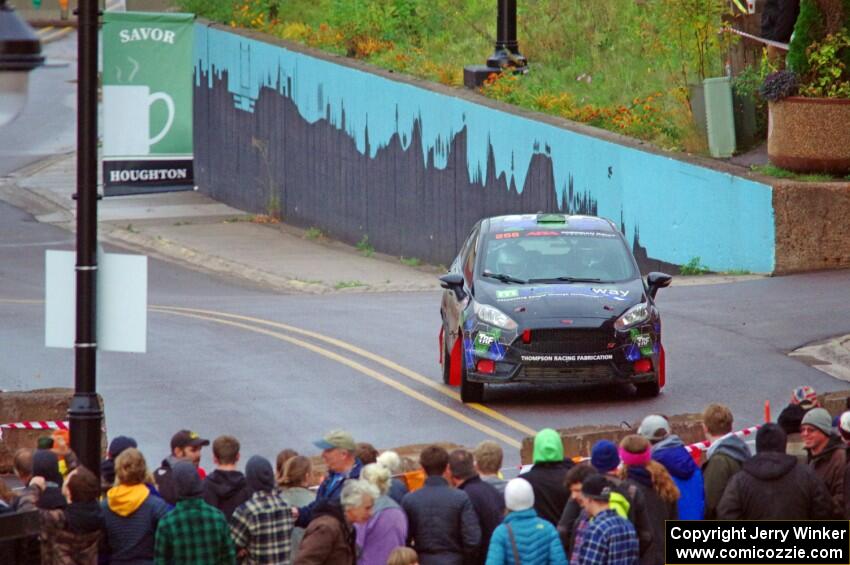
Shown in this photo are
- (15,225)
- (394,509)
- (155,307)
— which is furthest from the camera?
(15,225)

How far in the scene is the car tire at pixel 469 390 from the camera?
17453 mm

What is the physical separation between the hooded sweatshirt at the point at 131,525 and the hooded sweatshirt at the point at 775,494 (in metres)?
3.33

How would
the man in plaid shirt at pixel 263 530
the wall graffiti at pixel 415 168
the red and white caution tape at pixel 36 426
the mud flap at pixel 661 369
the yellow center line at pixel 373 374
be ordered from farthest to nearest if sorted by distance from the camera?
1. the wall graffiti at pixel 415 168
2. the mud flap at pixel 661 369
3. the yellow center line at pixel 373 374
4. the red and white caution tape at pixel 36 426
5. the man in plaid shirt at pixel 263 530

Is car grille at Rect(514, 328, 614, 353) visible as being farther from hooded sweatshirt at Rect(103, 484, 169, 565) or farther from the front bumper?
hooded sweatshirt at Rect(103, 484, 169, 565)

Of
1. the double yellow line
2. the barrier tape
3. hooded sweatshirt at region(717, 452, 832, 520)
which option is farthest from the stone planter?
hooded sweatshirt at region(717, 452, 832, 520)

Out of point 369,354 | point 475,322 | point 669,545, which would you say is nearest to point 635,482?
point 669,545

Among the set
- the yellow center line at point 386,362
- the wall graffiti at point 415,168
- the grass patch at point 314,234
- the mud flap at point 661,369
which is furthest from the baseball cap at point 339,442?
the grass patch at point 314,234

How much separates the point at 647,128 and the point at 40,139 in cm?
2834

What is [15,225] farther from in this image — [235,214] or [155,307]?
[155,307]

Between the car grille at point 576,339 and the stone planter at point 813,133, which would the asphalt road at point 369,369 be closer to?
the car grille at point 576,339

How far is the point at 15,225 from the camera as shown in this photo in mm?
39344

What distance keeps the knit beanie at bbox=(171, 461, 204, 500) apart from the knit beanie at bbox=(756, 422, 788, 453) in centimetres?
337

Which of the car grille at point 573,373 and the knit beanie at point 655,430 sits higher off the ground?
the knit beanie at point 655,430

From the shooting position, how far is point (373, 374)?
19.3 metres
